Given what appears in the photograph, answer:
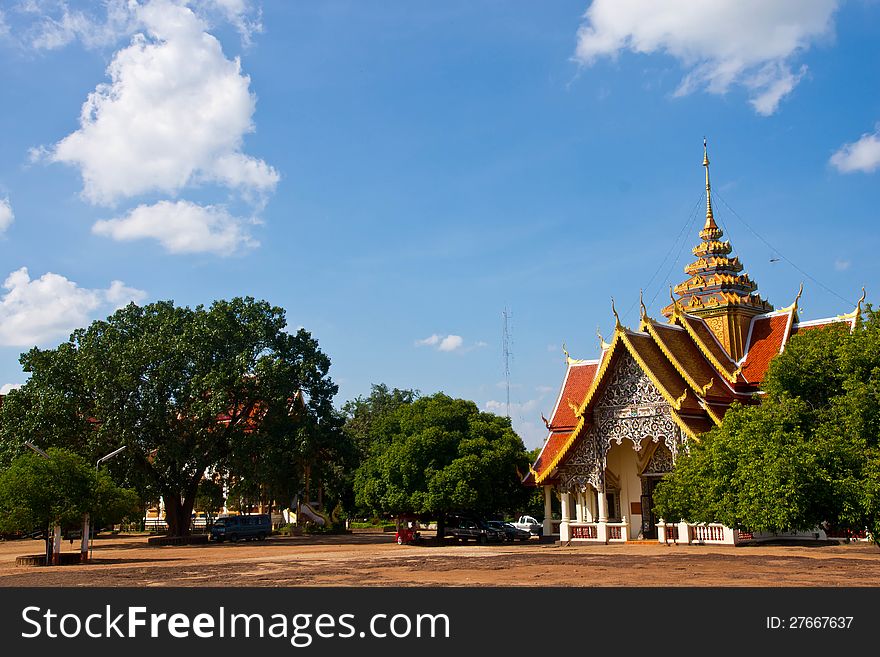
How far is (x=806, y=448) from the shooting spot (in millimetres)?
18906

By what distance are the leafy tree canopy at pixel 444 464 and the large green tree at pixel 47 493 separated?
39.5ft

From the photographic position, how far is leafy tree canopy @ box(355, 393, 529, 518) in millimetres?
36062

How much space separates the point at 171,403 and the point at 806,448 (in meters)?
31.8

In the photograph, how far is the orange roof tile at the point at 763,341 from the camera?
119 feet

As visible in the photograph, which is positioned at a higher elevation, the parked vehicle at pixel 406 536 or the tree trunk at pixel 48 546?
the tree trunk at pixel 48 546

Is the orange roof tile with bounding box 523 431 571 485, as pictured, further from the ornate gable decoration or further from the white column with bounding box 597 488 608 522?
the white column with bounding box 597 488 608 522

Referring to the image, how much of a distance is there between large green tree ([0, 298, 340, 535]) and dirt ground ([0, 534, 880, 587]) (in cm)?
682

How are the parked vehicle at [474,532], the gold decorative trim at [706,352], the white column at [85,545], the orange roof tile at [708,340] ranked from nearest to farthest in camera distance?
the white column at [85,545], the gold decorative trim at [706,352], the orange roof tile at [708,340], the parked vehicle at [474,532]

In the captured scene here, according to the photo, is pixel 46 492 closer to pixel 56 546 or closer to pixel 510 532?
pixel 56 546

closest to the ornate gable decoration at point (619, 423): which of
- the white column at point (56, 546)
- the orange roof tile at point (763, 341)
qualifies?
the orange roof tile at point (763, 341)

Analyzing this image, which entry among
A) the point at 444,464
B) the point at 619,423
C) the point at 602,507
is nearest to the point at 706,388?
Answer: the point at 619,423

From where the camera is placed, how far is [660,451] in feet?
119

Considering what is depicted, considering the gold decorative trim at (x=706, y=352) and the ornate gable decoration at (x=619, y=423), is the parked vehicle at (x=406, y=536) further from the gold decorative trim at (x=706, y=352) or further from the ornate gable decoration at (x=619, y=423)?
the gold decorative trim at (x=706, y=352)
